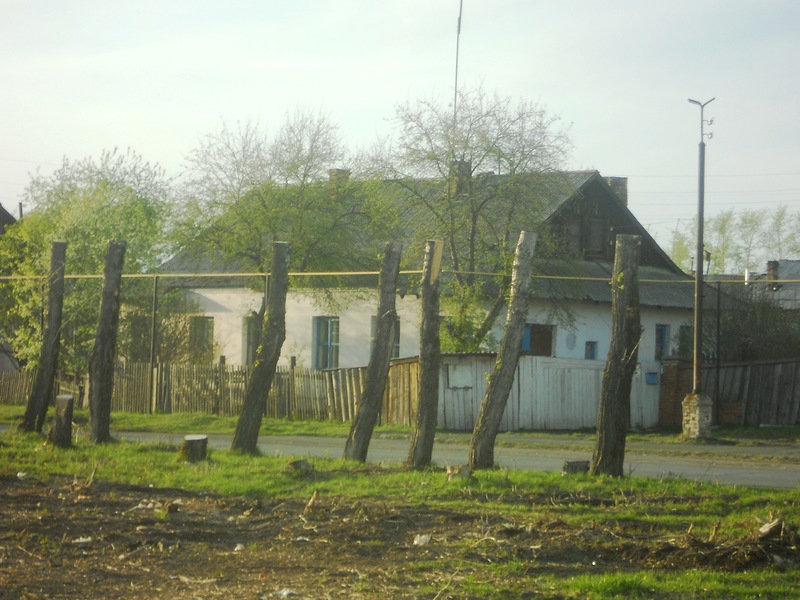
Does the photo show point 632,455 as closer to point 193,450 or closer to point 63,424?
point 193,450

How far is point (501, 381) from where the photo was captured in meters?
12.8

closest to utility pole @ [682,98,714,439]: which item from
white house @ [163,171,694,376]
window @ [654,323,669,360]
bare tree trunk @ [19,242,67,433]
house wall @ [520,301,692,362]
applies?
white house @ [163,171,694,376]

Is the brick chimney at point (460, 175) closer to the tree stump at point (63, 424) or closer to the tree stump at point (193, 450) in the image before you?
the tree stump at point (63, 424)

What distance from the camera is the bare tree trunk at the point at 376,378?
1373 centimetres

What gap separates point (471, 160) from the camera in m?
27.5

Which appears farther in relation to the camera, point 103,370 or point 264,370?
→ point 103,370

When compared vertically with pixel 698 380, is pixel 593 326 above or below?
above

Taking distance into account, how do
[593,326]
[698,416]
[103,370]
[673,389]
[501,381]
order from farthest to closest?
[593,326] → [673,389] → [698,416] → [103,370] → [501,381]

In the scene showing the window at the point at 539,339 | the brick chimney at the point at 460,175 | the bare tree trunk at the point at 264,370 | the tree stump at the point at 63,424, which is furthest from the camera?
the window at the point at 539,339

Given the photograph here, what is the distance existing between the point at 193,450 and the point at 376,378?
2650mm

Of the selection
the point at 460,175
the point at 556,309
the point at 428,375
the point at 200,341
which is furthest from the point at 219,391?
the point at 428,375

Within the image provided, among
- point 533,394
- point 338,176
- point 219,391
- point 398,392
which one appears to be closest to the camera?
point 398,392

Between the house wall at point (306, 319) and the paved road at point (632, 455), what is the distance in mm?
8806

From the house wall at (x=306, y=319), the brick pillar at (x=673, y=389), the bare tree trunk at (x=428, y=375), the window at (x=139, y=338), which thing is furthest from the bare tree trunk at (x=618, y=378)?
the window at (x=139, y=338)
